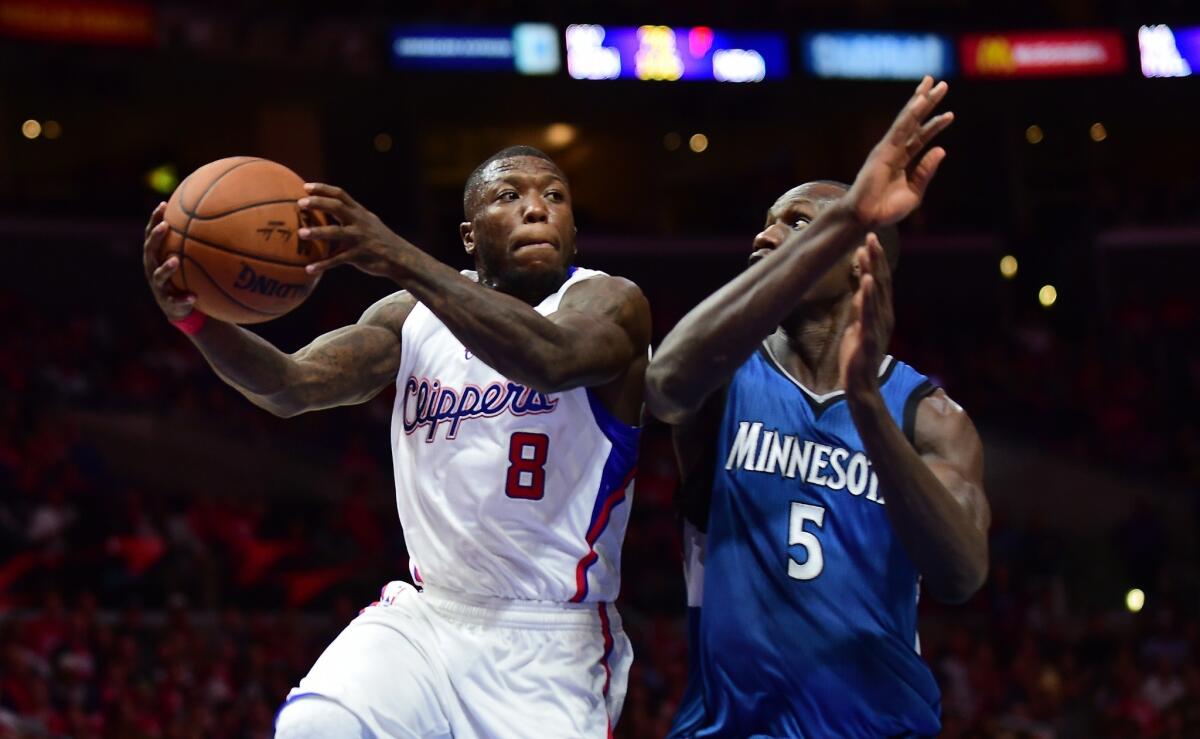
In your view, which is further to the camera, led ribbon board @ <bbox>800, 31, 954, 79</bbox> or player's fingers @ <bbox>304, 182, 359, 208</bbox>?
led ribbon board @ <bbox>800, 31, 954, 79</bbox>

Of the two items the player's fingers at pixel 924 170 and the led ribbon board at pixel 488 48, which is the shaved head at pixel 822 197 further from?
the led ribbon board at pixel 488 48

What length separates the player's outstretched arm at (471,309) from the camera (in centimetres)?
355

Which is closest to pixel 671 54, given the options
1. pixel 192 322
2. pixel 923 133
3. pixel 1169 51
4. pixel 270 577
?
pixel 1169 51

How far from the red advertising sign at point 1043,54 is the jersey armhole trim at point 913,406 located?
1779cm

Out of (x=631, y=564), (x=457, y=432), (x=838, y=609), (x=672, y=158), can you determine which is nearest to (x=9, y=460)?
(x=631, y=564)

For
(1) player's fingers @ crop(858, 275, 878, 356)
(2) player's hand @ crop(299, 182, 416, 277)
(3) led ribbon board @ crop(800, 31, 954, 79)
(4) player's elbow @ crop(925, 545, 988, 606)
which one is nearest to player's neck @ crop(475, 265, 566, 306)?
(2) player's hand @ crop(299, 182, 416, 277)

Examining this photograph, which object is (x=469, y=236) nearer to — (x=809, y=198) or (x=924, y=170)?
(x=809, y=198)

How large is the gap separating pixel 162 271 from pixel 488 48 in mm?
16110

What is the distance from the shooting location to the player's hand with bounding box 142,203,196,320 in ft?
12.0

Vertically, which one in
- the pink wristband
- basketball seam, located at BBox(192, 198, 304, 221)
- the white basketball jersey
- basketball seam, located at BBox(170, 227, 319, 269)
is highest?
basketball seam, located at BBox(192, 198, 304, 221)

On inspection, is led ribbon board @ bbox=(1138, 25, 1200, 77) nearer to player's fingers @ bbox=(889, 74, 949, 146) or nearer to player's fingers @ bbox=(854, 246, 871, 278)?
player's fingers @ bbox=(889, 74, 949, 146)

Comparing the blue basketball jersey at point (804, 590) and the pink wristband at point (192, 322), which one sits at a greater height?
the pink wristband at point (192, 322)

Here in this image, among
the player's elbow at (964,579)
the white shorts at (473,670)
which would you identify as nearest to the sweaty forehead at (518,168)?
the white shorts at (473,670)

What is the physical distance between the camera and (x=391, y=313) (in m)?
4.38
